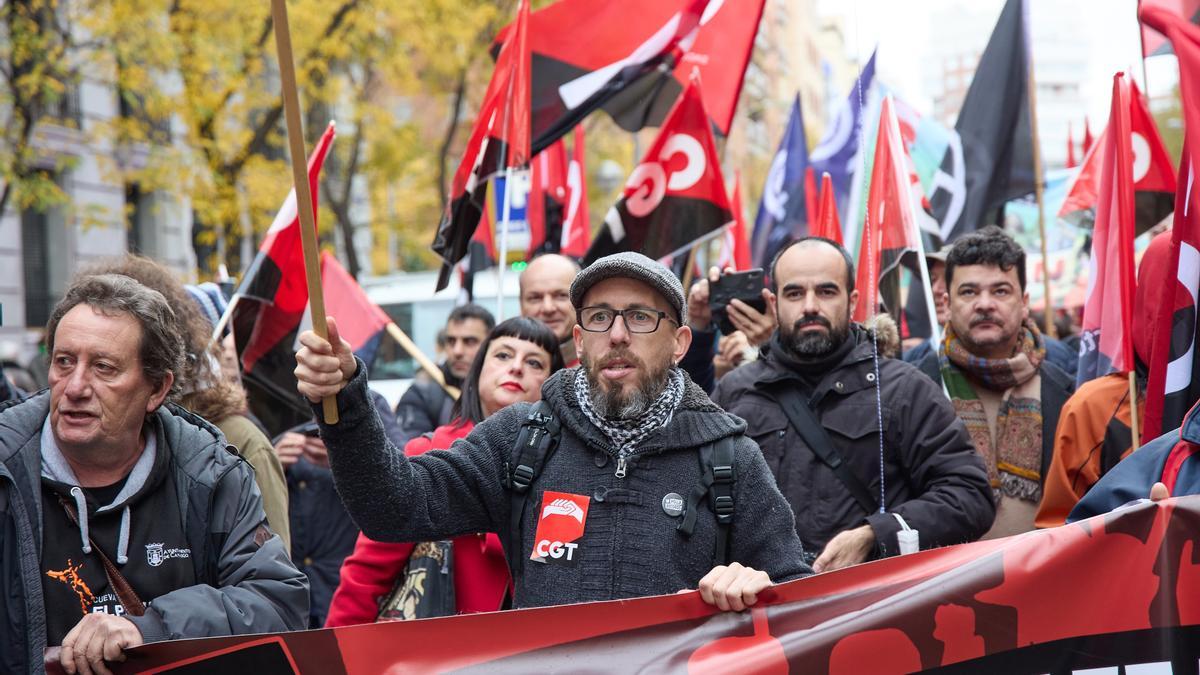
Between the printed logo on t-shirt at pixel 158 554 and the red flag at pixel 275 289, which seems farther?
the red flag at pixel 275 289

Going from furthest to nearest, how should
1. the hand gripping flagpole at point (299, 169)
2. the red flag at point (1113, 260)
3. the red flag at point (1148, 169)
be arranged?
the red flag at point (1148, 169)
the red flag at point (1113, 260)
the hand gripping flagpole at point (299, 169)

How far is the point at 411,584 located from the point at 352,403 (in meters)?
1.17

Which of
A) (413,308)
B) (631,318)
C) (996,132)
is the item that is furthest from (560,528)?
(413,308)

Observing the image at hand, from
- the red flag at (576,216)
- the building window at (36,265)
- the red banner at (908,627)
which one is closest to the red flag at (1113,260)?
the red banner at (908,627)

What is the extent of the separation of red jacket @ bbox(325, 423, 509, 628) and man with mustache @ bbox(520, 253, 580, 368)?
1463 millimetres

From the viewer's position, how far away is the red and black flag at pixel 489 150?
6320 mm

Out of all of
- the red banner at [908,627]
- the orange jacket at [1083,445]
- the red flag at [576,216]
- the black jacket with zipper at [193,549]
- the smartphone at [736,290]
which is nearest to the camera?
Result: the black jacket with zipper at [193,549]

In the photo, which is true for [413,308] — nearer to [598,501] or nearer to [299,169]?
[598,501]

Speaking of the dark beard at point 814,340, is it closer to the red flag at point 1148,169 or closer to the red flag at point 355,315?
the red flag at point 1148,169

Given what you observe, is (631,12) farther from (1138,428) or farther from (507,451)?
(507,451)

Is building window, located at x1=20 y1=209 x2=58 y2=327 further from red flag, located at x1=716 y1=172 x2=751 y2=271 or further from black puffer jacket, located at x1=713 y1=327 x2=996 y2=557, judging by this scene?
black puffer jacket, located at x1=713 y1=327 x2=996 y2=557

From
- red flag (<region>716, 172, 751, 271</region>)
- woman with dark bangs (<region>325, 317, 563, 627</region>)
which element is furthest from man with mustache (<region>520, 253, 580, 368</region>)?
red flag (<region>716, 172, 751, 271</region>)

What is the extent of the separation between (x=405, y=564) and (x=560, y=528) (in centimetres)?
101

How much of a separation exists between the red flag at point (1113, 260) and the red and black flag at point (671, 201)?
6.36 feet
